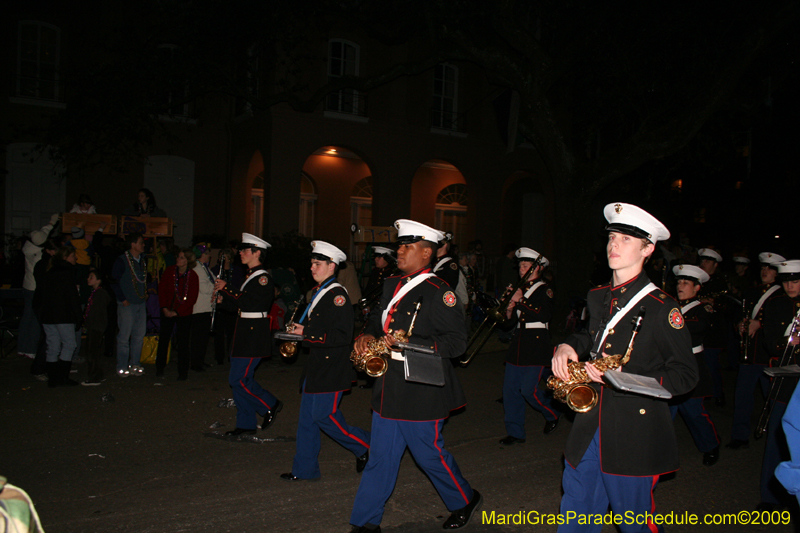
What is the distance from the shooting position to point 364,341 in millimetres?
4059

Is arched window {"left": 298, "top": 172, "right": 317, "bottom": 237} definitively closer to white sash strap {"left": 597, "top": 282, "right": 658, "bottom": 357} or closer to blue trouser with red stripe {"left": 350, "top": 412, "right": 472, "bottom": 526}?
blue trouser with red stripe {"left": 350, "top": 412, "right": 472, "bottom": 526}

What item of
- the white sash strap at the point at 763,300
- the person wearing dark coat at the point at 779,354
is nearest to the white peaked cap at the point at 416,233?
the person wearing dark coat at the point at 779,354

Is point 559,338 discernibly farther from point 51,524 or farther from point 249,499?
point 51,524

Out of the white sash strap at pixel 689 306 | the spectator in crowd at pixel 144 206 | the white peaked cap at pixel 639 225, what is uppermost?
the spectator in crowd at pixel 144 206

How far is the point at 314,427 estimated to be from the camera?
16.3 ft

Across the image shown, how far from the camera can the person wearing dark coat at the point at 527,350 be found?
632 centimetres

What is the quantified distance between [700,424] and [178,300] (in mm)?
7025

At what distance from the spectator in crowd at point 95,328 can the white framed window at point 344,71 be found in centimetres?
1163

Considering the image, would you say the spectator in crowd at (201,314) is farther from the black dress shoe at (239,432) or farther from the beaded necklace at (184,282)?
the black dress shoe at (239,432)

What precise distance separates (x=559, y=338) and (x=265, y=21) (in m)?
9.50

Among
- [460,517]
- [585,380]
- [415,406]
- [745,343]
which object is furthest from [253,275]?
[745,343]

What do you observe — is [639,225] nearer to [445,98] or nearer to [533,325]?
[533,325]

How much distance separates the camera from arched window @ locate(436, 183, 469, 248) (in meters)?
22.9

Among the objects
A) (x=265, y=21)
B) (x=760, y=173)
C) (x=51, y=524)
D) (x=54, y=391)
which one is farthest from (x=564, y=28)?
(x=760, y=173)
